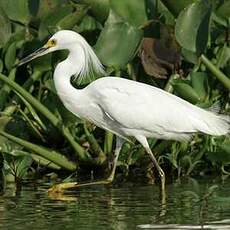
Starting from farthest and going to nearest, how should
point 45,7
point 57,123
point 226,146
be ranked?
point 45,7
point 57,123
point 226,146

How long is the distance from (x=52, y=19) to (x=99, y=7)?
63cm

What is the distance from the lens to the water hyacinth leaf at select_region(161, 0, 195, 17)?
32.3ft

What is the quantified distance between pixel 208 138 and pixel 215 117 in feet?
1.74

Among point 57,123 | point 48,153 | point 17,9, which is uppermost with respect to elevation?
point 17,9

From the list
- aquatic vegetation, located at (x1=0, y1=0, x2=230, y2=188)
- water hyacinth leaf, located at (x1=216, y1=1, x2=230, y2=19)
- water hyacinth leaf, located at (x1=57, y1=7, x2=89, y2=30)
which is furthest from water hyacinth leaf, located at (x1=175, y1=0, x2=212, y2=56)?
water hyacinth leaf, located at (x1=57, y1=7, x2=89, y2=30)

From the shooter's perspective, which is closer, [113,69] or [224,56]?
[113,69]

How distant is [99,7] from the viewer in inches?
397

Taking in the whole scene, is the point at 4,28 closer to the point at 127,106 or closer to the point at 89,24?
the point at 89,24

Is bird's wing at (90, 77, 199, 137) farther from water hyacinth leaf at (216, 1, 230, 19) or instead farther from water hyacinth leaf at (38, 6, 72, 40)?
water hyacinth leaf at (216, 1, 230, 19)

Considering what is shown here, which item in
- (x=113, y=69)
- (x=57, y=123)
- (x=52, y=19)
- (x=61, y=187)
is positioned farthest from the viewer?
(x=52, y=19)

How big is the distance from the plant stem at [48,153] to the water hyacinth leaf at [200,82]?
1484mm

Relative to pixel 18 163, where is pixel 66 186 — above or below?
below

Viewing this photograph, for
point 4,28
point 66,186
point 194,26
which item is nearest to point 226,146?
point 194,26

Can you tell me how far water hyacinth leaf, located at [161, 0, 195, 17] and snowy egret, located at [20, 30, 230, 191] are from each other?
147 centimetres
